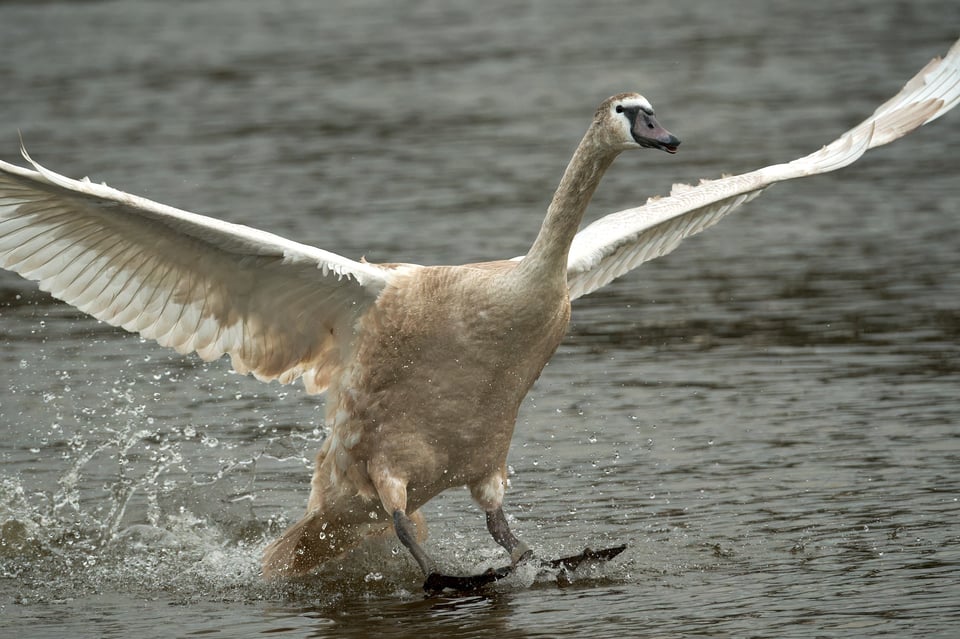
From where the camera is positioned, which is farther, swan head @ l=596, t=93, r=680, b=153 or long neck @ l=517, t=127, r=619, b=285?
long neck @ l=517, t=127, r=619, b=285

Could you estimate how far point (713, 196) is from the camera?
9039 mm

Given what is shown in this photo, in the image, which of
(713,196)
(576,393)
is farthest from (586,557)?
(576,393)

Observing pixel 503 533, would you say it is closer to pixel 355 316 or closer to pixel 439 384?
pixel 439 384

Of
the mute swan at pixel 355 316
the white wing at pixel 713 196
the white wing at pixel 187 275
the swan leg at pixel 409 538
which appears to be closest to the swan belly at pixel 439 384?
the mute swan at pixel 355 316

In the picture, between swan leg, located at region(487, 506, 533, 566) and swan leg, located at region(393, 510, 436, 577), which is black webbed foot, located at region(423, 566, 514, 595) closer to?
swan leg, located at region(393, 510, 436, 577)

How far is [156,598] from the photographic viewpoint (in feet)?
25.8

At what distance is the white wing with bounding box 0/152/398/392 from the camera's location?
7707mm

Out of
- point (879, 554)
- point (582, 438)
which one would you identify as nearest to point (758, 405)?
point (582, 438)

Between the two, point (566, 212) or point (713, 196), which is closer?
point (566, 212)

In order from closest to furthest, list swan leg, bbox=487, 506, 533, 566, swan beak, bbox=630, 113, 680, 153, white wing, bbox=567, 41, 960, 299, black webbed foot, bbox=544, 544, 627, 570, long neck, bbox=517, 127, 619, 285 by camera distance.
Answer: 1. swan beak, bbox=630, 113, 680, 153
2. long neck, bbox=517, 127, 619, 285
3. black webbed foot, bbox=544, 544, 627, 570
4. swan leg, bbox=487, 506, 533, 566
5. white wing, bbox=567, 41, 960, 299

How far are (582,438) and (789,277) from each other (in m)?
3.81

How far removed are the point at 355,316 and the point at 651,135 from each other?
1906 millimetres

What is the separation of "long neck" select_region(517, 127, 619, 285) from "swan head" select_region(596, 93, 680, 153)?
10 cm

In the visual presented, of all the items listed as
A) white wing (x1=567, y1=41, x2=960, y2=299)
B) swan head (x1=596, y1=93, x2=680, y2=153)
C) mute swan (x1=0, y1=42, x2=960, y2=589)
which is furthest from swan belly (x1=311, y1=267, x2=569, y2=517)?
white wing (x1=567, y1=41, x2=960, y2=299)
